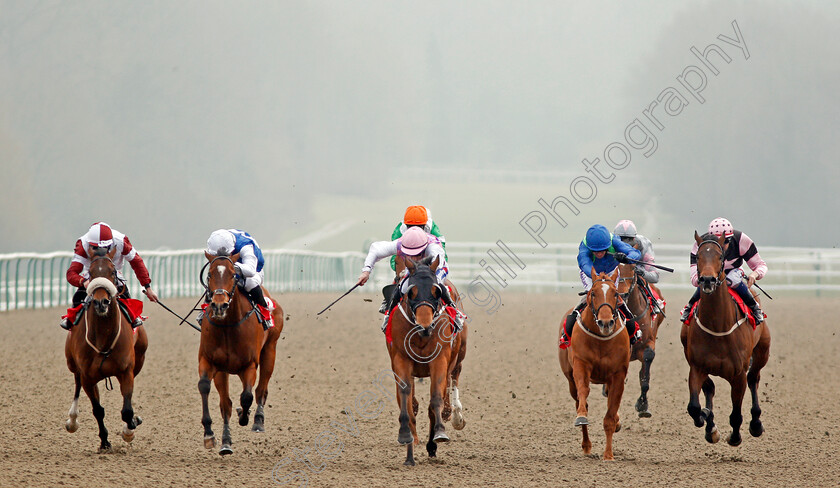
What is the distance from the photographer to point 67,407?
11266mm

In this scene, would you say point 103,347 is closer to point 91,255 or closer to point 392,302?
point 91,255

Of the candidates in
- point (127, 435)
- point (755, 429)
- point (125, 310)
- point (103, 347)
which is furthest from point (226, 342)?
point (755, 429)

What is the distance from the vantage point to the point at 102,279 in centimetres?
856

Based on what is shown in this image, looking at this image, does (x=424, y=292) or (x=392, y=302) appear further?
(x=392, y=302)

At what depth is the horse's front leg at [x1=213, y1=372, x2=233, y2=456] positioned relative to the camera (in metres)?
8.84

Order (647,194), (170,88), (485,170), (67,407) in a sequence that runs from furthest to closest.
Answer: (485,170)
(647,194)
(170,88)
(67,407)

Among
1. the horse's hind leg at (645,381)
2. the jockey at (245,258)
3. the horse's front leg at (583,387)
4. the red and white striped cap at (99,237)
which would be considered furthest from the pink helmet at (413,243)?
the horse's hind leg at (645,381)

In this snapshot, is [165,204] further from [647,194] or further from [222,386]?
[222,386]

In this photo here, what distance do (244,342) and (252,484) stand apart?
194 centimetres

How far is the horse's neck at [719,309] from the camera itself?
9.30 metres

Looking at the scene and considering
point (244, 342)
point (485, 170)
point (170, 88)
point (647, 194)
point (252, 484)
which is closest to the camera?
point (252, 484)

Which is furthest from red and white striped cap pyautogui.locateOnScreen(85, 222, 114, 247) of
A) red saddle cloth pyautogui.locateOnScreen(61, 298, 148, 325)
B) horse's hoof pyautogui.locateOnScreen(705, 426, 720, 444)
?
horse's hoof pyautogui.locateOnScreen(705, 426, 720, 444)

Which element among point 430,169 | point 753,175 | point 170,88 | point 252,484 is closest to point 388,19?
point 430,169

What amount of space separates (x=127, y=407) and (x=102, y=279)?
117 cm
